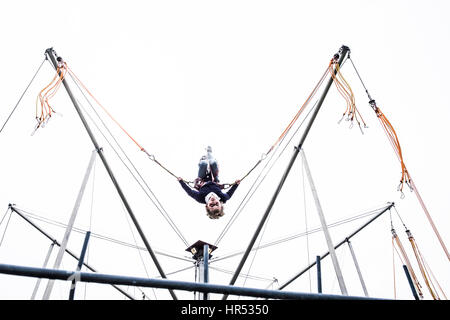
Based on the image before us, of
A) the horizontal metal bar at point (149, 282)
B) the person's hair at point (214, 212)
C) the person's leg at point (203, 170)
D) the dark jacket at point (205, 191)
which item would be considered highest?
the person's leg at point (203, 170)

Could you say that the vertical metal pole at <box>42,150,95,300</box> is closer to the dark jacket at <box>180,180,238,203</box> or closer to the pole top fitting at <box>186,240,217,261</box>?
the dark jacket at <box>180,180,238,203</box>

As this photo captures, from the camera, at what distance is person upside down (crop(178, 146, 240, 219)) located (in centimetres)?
801

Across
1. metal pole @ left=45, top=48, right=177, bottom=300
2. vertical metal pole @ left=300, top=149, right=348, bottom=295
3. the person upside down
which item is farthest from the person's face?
vertical metal pole @ left=300, top=149, right=348, bottom=295

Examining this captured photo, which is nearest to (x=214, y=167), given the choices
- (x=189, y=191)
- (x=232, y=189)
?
(x=232, y=189)

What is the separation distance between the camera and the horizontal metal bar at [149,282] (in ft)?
8.23

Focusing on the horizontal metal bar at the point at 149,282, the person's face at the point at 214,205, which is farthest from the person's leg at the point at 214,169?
the horizontal metal bar at the point at 149,282

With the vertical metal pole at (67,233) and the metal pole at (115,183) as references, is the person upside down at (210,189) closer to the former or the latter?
the metal pole at (115,183)

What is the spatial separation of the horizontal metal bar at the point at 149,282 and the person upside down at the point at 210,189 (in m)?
5.18

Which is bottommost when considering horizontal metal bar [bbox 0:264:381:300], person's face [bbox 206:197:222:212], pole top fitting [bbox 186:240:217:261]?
horizontal metal bar [bbox 0:264:381:300]

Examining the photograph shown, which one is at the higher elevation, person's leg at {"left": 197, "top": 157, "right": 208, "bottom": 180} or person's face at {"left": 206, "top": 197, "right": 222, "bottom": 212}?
person's leg at {"left": 197, "top": 157, "right": 208, "bottom": 180}
